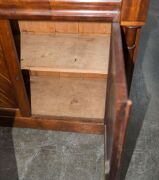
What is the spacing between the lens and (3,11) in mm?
883

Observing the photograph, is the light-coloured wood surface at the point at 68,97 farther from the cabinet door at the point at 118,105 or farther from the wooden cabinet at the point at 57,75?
the cabinet door at the point at 118,105

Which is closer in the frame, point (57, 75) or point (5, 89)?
point (5, 89)

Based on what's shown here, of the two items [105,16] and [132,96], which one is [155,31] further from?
[105,16]

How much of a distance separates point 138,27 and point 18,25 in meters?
0.83

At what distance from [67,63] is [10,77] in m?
0.34

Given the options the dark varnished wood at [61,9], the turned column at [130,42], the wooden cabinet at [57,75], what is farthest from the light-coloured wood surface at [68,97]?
the dark varnished wood at [61,9]

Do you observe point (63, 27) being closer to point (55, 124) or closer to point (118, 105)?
point (55, 124)

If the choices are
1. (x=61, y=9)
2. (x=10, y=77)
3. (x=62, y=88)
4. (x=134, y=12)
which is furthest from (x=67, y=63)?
(x=134, y=12)

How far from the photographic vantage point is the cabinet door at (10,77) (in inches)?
38.6

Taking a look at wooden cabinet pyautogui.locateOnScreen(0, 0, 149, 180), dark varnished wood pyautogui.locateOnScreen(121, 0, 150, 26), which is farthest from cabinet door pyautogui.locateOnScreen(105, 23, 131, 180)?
wooden cabinet pyautogui.locateOnScreen(0, 0, 149, 180)

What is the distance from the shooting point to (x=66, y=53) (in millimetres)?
1382

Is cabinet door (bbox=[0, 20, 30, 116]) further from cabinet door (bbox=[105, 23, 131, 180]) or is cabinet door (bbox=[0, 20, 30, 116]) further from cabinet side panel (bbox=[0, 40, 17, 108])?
cabinet door (bbox=[105, 23, 131, 180])

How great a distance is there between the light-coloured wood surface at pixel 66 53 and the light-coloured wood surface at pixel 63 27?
3cm

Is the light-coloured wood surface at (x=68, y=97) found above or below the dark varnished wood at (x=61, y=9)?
below
